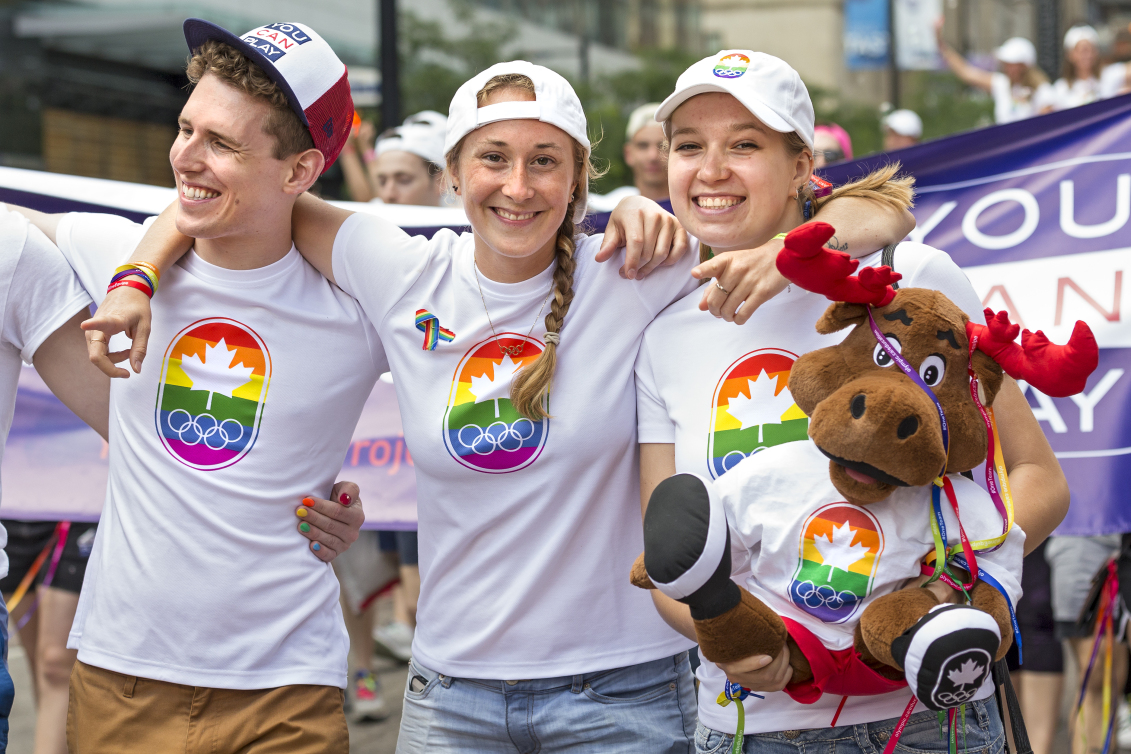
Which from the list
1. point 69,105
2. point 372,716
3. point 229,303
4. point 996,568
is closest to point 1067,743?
point 372,716

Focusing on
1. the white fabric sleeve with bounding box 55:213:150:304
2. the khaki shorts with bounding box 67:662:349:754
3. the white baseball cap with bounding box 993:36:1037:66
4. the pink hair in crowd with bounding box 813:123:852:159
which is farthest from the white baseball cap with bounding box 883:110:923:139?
the khaki shorts with bounding box 67:662:349:754

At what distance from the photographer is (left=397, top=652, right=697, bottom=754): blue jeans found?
2.44 metres

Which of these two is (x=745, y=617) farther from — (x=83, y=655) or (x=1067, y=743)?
Answer: (x=1067, y=743)

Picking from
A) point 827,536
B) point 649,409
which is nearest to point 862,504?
point 827,536

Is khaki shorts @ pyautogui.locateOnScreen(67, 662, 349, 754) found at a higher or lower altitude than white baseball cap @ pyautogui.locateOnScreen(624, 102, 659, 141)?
lower

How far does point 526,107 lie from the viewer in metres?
2.43

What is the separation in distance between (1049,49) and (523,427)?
11.6 meters

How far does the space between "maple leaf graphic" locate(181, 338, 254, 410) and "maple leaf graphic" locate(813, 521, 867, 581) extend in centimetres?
129

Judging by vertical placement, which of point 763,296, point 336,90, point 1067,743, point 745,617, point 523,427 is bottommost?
point 1067,743

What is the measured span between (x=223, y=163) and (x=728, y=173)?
3.47ft

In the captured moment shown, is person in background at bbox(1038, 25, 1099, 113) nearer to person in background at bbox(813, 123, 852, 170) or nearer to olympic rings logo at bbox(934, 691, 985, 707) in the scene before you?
person in background at bbox(813, 123, 852, 170)

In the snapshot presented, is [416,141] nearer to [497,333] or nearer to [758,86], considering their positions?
[497,333]

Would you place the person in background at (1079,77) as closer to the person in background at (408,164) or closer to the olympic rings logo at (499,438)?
the person in background at (408,164)

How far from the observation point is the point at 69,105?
39.4 ft
